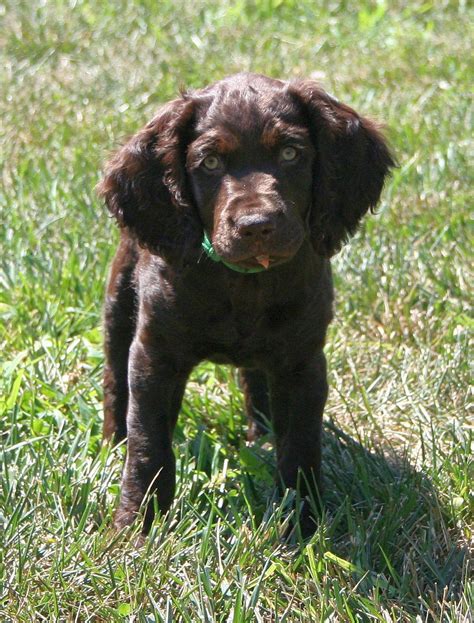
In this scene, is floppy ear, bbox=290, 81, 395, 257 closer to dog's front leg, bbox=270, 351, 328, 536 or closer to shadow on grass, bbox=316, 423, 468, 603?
dog's front leg, bbox=270, 351, 328, 536

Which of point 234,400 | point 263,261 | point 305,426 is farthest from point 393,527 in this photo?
point 234,400

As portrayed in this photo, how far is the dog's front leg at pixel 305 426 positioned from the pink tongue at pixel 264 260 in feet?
1.73

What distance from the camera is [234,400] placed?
15.1 feet

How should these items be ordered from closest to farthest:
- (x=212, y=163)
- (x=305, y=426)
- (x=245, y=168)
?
(x=245, y=168) → (x=212, y=163) → (x=305, y=426)

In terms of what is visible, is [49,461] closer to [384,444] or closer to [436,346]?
[384,444]

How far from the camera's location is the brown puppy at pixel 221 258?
142 inches

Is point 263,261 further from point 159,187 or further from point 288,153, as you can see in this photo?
point 159,187

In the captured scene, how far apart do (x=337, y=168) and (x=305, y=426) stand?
82 centimetres

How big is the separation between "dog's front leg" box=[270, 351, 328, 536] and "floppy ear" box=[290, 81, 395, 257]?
39 centimetres

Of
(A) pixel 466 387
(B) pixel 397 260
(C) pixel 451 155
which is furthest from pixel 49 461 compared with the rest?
(C) pixel 451 155

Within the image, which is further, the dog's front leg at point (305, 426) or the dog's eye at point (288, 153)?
the dog's front leg at point (305, 426)

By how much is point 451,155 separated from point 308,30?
309 cm

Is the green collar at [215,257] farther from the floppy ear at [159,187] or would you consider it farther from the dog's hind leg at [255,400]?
the dog's hind leg at [255,400]

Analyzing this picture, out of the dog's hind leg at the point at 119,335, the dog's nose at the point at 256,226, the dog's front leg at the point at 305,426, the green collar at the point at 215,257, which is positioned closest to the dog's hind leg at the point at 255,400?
the dog's hind leg at the point at 119,335
